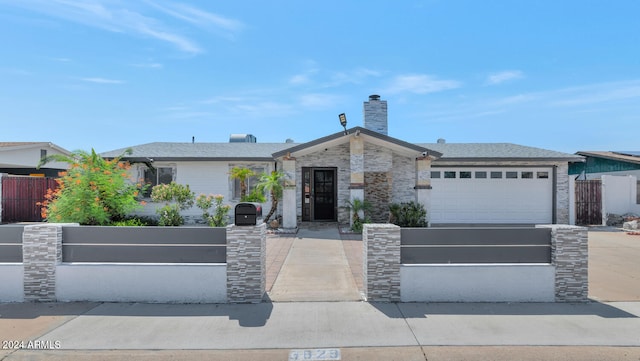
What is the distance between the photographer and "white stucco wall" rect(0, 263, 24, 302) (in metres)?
5.64

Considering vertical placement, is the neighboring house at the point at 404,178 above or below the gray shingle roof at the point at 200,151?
below

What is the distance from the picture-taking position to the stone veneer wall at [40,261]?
5629 mm

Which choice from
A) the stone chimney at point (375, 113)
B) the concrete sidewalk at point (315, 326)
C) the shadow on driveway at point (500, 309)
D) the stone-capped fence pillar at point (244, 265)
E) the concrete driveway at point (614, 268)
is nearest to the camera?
the concrete sidewalk at point (315, 326)

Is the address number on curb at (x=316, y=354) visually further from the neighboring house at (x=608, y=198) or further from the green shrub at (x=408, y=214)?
the neighboring house at (x=608, y=198)

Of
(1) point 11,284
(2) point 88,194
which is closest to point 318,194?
(2) point 88,194

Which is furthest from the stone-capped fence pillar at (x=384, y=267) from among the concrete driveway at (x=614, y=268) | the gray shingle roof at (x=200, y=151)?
the gray shingle roof at (x=200, y=151)

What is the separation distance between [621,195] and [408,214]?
445 inches

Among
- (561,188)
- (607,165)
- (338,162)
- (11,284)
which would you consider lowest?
(11,284)

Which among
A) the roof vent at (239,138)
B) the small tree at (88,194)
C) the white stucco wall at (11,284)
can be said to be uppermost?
the roof vent at (239,138)

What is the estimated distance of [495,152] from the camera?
1575 centimetres

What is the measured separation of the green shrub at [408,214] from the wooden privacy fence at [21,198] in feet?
55.1

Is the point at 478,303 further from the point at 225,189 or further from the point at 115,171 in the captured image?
the point at 225,189

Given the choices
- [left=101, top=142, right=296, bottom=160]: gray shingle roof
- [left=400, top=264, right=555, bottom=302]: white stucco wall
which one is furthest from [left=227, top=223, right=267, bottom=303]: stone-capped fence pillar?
[left=101, top=142, right=296, bottom=160]: gray shingle roof

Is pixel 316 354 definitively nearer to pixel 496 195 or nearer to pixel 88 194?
pixel 88 194
